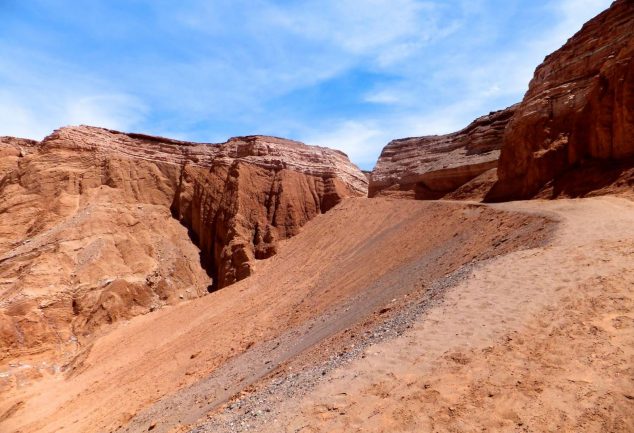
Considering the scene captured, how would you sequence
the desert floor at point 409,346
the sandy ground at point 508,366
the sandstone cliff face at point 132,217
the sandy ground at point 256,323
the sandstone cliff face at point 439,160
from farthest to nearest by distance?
the sandstone cliff face at point 439,160
the sandstone cliff face at point 132,217
the sandy ground at point 256,323
the desert floor at point 409,346
the sandy ground at point 508,366

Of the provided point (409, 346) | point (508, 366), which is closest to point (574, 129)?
point (409, 346)

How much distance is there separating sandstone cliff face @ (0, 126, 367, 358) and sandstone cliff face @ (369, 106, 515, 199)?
3888 millimetres

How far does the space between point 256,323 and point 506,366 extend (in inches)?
530

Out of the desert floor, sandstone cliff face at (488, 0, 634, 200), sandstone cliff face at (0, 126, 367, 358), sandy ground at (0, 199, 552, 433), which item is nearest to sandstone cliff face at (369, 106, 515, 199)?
sandstone cliff face at (0, 126, 367, 358)

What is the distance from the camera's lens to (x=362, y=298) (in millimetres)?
15391

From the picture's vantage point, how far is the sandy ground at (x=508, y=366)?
5879mm

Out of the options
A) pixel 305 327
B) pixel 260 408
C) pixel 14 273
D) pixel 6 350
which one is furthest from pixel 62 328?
pixel 260 408

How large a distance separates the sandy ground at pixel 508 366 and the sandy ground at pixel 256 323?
3.13 meters

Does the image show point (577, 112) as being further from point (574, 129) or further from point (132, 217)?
point (132, 217)

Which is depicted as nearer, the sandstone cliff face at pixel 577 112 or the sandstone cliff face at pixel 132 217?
the sandstone cliff face at pixel 577 112

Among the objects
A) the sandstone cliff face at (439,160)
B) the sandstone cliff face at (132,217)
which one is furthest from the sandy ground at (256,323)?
the sandstone cliff face at (439,160)

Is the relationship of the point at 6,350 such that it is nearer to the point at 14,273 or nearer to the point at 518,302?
the point at 14,273

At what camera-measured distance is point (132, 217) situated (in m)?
33.0

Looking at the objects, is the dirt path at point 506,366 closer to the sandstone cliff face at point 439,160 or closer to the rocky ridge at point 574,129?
the rocky ridge at point 574,129
